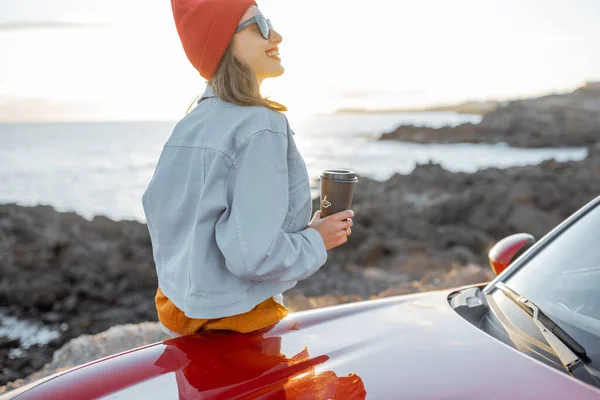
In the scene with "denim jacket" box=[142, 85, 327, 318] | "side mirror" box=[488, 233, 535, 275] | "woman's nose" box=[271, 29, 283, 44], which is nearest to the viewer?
"denim jacket" box=[142, 85, 327, 318]

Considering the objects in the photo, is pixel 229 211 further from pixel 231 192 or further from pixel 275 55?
pixel 275 55

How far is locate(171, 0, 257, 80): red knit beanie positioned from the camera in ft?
5.38

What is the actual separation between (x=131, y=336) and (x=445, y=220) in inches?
311

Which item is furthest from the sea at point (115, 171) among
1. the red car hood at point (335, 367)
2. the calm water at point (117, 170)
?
the red car hood at point (335, 367)

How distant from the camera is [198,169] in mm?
1602

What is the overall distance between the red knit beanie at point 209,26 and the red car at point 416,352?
920 millimetres

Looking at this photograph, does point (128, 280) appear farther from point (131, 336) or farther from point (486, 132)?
point (486, 132)

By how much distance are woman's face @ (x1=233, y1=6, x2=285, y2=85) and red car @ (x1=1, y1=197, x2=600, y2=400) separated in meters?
0.88

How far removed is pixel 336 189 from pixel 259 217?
12.9 inches

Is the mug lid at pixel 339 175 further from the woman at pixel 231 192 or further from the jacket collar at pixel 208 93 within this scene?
the jacket collar at pixel 208 93

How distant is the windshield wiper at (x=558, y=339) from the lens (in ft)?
4.73

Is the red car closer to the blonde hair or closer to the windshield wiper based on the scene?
the windshield wiper

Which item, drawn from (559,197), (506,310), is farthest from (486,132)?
(506,310)

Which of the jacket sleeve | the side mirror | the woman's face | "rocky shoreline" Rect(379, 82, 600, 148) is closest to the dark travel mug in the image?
the jacket sleeve
